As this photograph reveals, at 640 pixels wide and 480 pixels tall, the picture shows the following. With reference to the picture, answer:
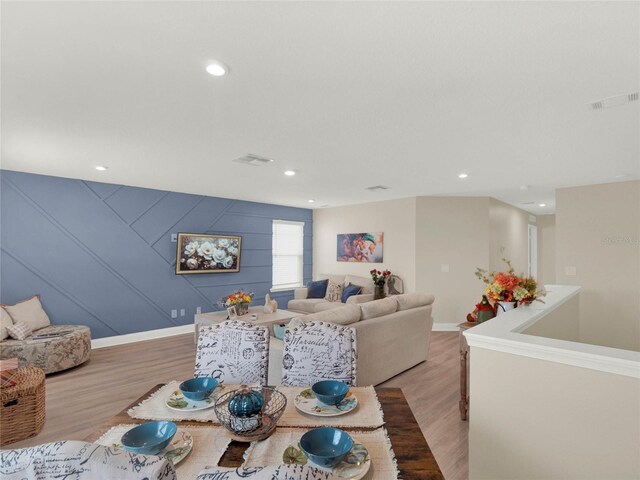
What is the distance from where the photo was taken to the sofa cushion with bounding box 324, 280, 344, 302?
6.62m

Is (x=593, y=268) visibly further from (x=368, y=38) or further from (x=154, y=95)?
(x=154, y=95)

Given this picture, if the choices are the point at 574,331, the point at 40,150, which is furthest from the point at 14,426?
the point at 574,331

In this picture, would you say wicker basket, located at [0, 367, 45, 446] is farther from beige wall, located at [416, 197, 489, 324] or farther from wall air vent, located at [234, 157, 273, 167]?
beige wall, located at [416, 197, 489, 324]

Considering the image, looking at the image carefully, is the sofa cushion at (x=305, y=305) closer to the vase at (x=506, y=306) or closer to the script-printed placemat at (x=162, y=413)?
the vase at (x=506, y=306)

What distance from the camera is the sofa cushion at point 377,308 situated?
3.45 metres

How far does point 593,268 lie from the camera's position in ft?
16.0

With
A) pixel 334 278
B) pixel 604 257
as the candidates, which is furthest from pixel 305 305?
pixel 604 257

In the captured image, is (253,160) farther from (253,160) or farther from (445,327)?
(445,327)

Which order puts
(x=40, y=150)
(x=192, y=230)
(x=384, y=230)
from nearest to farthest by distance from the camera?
(x=40, y=150) < (x=192, y=230) < (x=384, y=230)

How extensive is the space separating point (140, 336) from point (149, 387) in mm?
2059

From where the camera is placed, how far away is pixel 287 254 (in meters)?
7.67

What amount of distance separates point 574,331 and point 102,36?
4.76 m

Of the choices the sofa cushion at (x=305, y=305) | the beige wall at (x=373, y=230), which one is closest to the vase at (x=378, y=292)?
the beige wall at (x=373, y=230)

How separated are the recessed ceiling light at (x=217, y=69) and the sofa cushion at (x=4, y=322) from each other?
405 centimetres
